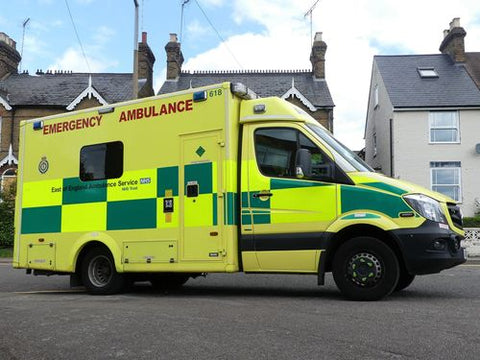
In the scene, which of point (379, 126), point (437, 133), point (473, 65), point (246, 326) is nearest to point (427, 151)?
point (437, 133)

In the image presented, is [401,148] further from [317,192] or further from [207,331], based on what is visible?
[207,331]

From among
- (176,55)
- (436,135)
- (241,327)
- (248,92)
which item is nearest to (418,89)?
(436,135)

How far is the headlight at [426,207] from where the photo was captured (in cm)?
669

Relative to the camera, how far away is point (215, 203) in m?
7.65

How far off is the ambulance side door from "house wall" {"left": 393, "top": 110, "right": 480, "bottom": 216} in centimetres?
2029

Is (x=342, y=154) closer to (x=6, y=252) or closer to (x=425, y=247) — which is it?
(x=425, y=247)

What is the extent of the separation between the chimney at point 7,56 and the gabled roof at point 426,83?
21.1m

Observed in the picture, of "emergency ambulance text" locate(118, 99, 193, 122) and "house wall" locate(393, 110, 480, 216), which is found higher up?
"house wall" locate(393, 110, 480, 216)

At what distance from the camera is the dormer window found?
28297 millimetres

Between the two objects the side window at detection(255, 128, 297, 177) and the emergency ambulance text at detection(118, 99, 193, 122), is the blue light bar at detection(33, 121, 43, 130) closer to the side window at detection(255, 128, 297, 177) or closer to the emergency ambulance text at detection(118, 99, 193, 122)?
the emergency ambulance text at detection(118, 99, 193, 122)

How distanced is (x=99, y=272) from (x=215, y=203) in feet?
8.50

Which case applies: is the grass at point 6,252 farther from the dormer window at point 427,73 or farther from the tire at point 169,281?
the dormer window at point 427,73

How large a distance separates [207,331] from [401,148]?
23.2 m

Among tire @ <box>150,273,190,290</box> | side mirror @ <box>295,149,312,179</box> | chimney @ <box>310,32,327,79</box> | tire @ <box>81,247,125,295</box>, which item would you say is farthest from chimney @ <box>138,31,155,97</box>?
side mirror @ <box>295,149,312,179</box>
